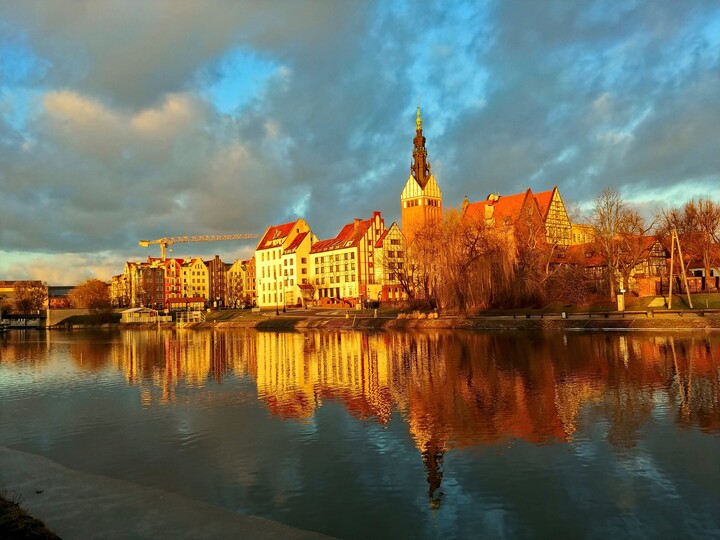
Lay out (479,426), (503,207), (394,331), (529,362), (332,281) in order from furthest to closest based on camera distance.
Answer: (332,281) < (503,207) < (394,331) < (529,362) < (479,426)

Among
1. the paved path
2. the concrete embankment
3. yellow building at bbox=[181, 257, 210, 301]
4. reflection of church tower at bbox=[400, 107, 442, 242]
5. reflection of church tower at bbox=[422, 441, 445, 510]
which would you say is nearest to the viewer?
the paved path

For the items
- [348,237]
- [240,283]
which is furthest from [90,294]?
[348,237]

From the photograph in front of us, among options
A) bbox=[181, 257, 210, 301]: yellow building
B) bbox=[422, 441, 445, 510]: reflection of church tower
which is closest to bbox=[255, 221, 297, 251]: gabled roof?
bbox=[181, 257, 210, 301]: yellow building

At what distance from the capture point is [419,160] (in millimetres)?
126688

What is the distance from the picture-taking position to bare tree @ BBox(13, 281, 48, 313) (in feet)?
530

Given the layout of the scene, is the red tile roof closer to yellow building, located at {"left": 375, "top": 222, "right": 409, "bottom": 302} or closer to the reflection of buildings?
yellow building, located at {"left": 375, "top": 222, "right": 409, "bottom": 302}

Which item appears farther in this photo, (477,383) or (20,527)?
(477,383)

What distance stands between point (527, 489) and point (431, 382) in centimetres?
1346

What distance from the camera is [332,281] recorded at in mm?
116750

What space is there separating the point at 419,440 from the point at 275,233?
406 ft

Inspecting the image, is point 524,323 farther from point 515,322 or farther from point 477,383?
point 477,383

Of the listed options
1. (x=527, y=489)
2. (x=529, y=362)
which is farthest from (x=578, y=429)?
(x=529, y=362)

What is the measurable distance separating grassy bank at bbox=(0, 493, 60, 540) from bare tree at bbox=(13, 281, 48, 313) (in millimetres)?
175139

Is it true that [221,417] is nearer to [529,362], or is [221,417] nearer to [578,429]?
[578,429]
